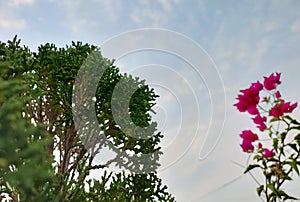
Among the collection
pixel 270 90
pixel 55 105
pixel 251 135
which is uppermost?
pixel 55 105

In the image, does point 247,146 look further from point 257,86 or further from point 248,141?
point 257,86

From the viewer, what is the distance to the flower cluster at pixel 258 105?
506 centimetres

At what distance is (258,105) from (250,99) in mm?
150

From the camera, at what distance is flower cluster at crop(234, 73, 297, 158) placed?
5062 millimetres

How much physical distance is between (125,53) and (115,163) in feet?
14.0

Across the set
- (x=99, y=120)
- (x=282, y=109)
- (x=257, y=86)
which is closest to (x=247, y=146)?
(x=282, y=109)

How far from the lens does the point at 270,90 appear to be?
207 inches

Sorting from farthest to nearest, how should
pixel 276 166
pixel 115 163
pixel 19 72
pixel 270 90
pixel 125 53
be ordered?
pixel 115 163, pixel 125 53, pixel 19 72, pixel 270 90, pixel 276 166

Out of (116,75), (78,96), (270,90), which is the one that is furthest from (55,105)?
(270,90)

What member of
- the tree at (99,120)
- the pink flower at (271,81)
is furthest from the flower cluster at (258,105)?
the tree at (99,120)

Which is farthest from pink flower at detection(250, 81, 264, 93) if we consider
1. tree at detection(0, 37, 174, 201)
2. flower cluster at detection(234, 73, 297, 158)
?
tree at detection(0, 37, 174, 201)

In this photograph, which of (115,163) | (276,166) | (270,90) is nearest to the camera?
(276,166)

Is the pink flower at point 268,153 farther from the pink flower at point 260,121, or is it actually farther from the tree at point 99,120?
the tree at point 99,120

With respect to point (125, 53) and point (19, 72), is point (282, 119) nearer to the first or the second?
point (19, 72)
